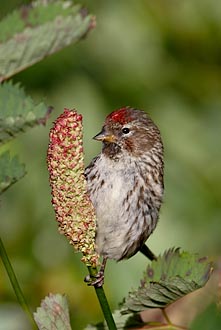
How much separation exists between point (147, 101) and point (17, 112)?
3.21 m

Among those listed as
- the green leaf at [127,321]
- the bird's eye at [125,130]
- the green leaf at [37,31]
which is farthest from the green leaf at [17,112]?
the bird's eye at [125,130]

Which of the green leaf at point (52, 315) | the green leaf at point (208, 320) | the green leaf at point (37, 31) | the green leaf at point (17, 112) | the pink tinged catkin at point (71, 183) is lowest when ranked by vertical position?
the green leaf at point (208, 320)

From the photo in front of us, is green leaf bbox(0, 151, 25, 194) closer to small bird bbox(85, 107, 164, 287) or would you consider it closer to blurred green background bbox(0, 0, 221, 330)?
small bird bbox(85, 107, 164, 287)

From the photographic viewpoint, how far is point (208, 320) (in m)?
1.12

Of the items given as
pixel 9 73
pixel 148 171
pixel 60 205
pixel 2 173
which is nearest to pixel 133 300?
pixel 60 205

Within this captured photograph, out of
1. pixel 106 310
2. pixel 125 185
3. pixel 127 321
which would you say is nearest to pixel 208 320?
pixel 106 310

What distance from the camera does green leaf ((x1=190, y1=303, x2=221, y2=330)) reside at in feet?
3.63

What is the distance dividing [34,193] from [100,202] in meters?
1.58

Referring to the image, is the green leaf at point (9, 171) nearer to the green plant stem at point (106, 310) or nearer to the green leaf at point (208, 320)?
the green plant stem at point (106, 310)

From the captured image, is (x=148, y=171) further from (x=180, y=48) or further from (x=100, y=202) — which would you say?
(x=180, y=48)

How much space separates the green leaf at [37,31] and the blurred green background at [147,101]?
215cm

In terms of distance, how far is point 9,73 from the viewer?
1592 mm

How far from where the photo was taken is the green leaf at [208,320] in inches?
43.6

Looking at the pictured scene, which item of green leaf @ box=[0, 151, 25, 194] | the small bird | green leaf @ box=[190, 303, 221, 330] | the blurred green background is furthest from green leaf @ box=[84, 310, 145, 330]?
the blurred green background
